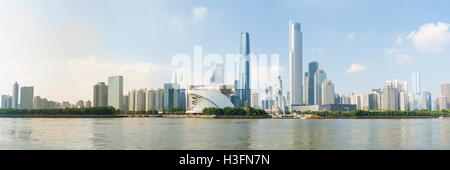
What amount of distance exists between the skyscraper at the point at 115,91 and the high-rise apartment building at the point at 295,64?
29.4 m

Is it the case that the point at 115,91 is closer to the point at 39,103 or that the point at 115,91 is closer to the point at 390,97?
the point at 39,103

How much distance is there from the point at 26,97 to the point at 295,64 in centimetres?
4040

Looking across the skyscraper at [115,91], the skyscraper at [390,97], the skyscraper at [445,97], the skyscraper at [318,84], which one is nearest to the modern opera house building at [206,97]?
the skyscraper at [115,91]

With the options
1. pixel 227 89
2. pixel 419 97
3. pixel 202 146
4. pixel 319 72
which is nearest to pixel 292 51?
pixel 319 72

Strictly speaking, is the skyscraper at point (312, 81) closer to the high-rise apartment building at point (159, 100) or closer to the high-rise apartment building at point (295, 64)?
the high-rise apartment building at point (295, 64)

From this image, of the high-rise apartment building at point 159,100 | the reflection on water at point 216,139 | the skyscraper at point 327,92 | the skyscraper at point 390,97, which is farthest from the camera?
the skyscraper at point 327,92

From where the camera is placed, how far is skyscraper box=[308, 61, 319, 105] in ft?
183

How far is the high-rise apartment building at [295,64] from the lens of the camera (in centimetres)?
5691

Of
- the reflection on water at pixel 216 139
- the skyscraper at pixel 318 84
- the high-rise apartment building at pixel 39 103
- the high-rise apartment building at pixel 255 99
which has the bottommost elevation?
the reflection on water at pixel 216 139

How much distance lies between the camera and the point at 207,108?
29.0 metres

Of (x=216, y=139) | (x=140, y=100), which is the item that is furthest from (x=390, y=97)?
(x=216, y=139)

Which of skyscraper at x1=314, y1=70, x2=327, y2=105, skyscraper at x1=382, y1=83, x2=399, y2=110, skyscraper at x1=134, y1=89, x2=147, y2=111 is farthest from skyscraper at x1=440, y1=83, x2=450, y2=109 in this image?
skyscraper at x1=134, y1=89, x2=147, y2=111
